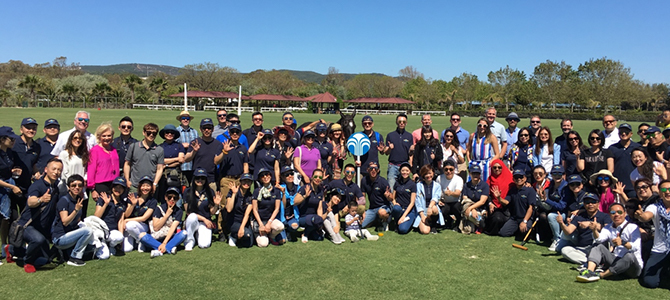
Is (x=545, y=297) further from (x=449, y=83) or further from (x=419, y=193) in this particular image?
(x=449, y=83)

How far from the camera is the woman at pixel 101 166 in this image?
21.2ft

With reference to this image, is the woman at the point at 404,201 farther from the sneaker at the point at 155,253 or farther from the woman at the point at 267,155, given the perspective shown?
the sneaker at the point at 155,253

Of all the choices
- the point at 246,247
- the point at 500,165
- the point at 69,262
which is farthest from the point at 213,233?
the point at 500,165

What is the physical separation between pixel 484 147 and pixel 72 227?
21.7 feet

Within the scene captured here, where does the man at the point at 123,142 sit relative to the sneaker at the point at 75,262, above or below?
above

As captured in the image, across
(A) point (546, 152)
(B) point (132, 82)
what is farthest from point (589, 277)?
(B) point (132, 82)

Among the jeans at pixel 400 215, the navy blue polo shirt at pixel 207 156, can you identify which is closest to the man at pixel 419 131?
the jeans at pixel 400 215

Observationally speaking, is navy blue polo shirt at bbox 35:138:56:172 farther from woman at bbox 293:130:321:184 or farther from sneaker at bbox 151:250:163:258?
woman at bbox 293:130:321:184

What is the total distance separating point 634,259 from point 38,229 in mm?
7217

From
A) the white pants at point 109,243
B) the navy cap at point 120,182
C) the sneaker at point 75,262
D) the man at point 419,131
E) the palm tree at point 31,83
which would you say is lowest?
the sneaker at point 75,262

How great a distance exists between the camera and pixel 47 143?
6.75 metres

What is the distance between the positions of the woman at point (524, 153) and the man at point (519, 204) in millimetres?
806

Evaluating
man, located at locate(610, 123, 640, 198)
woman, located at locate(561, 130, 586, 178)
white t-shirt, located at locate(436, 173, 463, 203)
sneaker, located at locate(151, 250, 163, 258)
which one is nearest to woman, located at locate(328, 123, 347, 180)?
white t-shirt, located at locate(436, 173, 463, 203)

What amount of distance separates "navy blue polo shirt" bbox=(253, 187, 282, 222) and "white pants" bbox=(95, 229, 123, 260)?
191 cm
